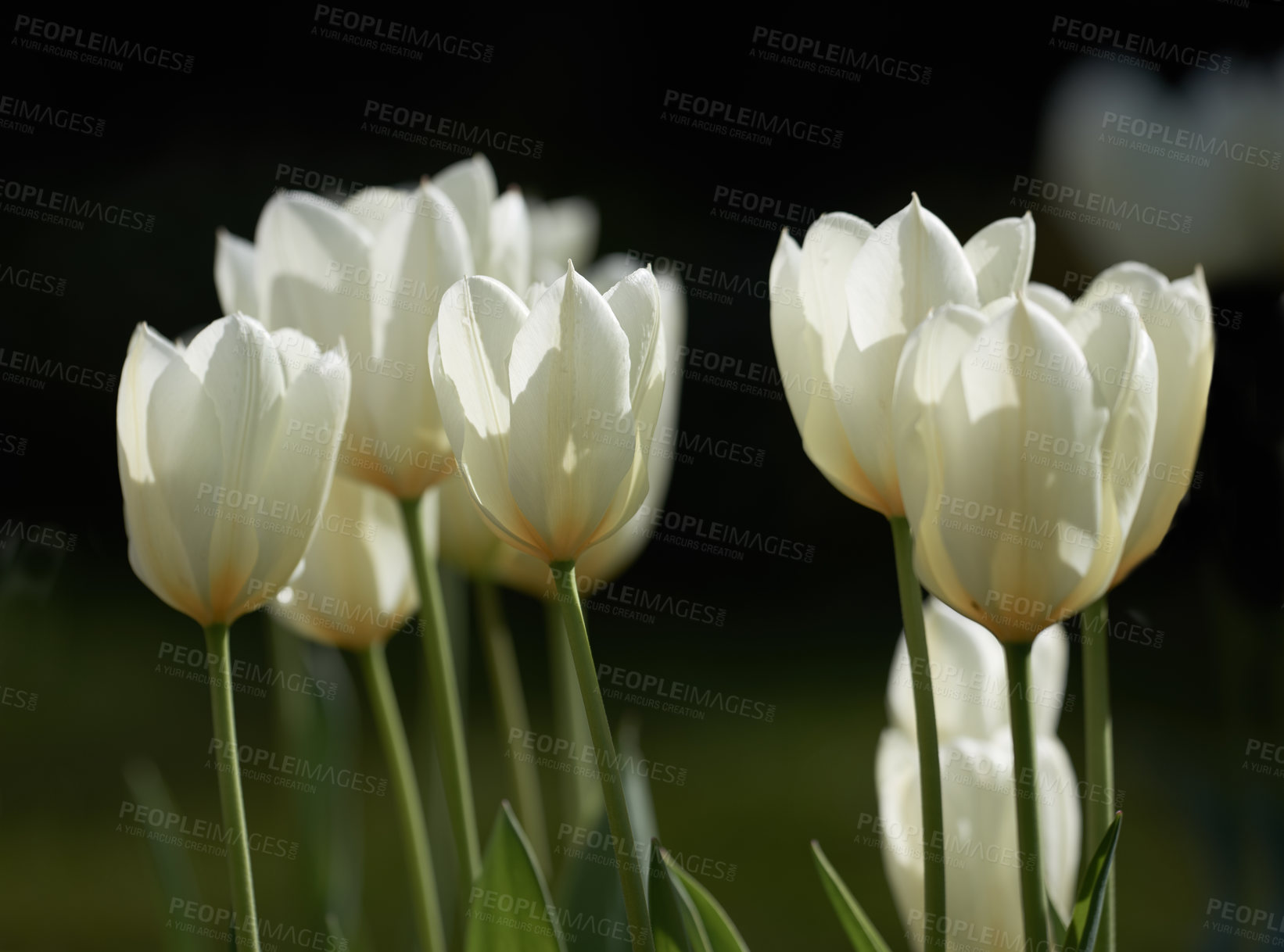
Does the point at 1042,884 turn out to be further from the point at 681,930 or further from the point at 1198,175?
the point at 1198,175

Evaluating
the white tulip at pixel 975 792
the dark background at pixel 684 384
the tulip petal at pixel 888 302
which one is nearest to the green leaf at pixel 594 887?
the white tulip at pixel 975 792

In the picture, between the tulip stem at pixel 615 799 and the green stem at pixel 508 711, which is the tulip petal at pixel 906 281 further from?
the green stem at pixel 508 711

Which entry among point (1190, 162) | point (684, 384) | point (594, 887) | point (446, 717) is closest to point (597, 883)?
point (594, 887)

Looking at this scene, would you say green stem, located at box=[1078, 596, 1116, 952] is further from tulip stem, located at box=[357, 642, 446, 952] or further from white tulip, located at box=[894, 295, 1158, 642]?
tulip stem, located at box=[357, 642, 446, 952]

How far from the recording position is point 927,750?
34 centimetres

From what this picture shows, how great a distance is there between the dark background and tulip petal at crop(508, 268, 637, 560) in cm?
90

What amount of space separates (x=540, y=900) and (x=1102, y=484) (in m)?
0.21

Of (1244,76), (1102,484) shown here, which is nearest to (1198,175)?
(1244,76)

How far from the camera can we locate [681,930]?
0.34 meters

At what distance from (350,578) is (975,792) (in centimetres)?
28

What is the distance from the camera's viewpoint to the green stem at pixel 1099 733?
1.18ft

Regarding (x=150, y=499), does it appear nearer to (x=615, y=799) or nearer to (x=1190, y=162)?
(x=615, y=799)

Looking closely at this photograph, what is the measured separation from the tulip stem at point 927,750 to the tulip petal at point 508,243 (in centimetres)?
23

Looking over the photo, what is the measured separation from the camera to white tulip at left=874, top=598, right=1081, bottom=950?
42 cm
